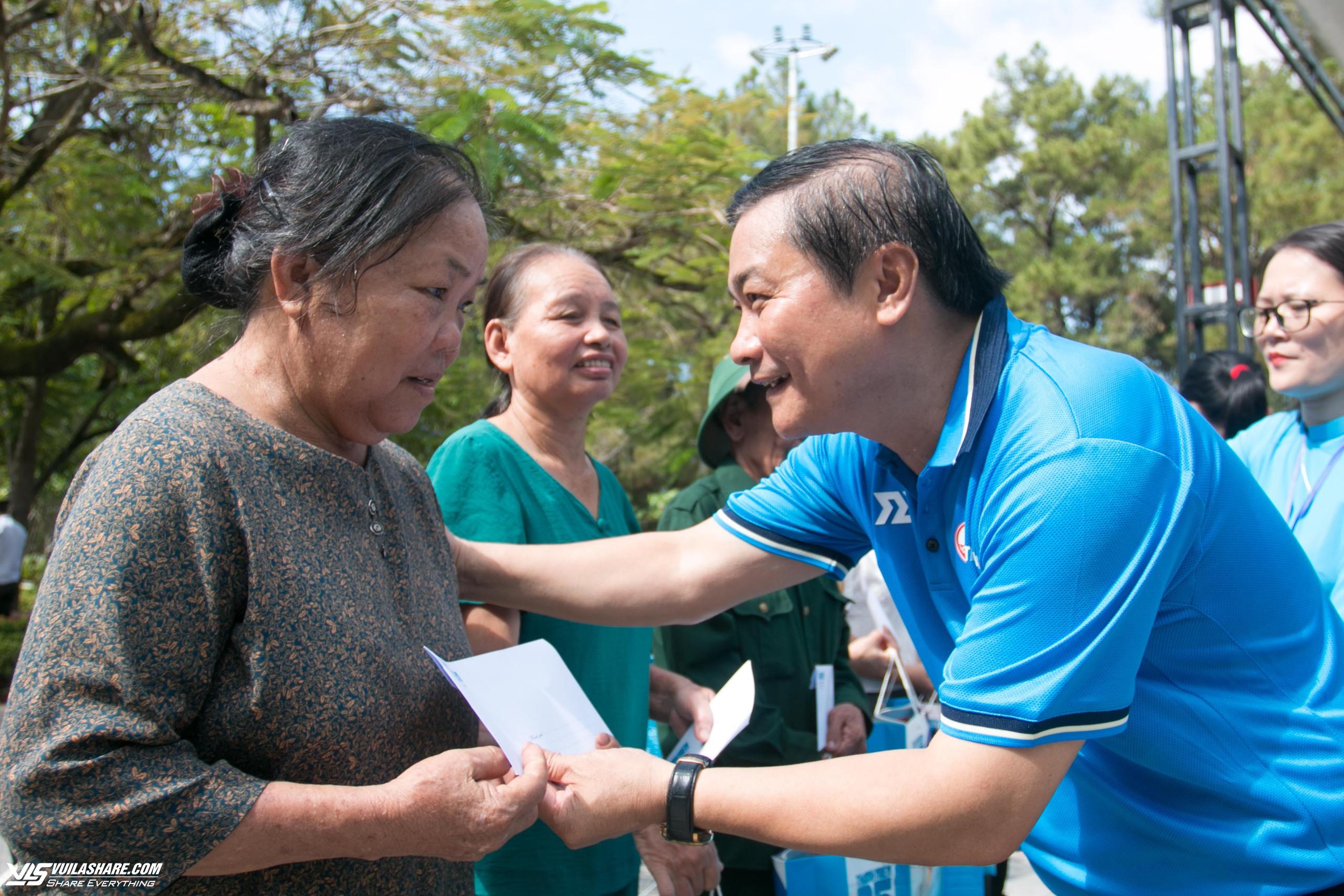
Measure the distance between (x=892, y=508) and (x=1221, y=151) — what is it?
24.4ft

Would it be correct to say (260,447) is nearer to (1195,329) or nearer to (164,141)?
(164,141)

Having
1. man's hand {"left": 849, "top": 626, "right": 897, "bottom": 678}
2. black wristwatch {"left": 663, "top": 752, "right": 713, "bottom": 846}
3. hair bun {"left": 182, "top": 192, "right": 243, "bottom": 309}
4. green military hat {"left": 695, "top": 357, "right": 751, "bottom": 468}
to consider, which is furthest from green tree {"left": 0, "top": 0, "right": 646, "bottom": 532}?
black wristwatch {"left": 663, "top": 752, "right": 713, "bottom": 846}

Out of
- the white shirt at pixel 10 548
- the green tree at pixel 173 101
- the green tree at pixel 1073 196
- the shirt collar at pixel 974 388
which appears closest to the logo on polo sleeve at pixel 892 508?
the shirt collar at pixel 974 388

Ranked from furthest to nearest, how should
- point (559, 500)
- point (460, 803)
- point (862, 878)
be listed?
point (862, 878) < point (559, 500) < point (460, 803)

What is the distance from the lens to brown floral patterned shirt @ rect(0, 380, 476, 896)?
1183mm

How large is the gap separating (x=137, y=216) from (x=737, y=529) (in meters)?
6.99

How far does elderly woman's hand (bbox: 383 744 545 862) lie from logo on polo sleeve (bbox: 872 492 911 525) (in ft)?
2.80

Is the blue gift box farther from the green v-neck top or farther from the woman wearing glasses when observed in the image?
the woman wearing glasses

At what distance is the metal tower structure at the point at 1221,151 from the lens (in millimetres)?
7641

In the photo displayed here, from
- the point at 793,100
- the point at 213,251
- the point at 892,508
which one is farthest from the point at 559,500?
the point at 793,100

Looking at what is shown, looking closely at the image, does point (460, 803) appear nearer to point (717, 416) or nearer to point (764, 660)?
point (764, 660)

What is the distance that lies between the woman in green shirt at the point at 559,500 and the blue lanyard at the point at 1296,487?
181cm

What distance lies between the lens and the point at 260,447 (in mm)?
1440

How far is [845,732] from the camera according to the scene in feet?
9.77
